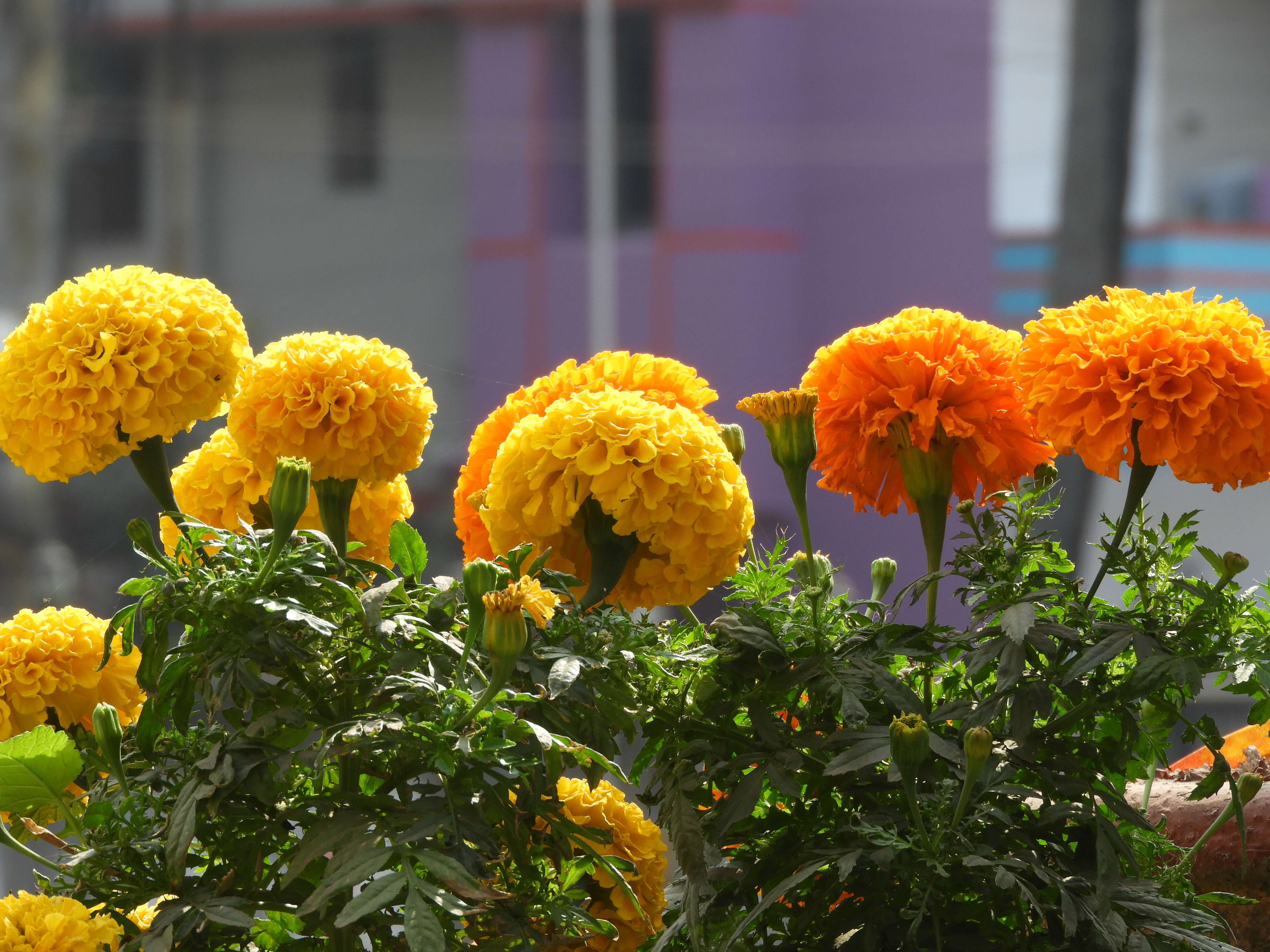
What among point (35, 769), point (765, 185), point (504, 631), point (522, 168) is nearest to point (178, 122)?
point (522, 168)

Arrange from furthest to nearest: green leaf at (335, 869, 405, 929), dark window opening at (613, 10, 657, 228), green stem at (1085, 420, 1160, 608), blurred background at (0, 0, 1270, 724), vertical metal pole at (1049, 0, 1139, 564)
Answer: dark window opening at (613, 10, 657, 228), blurred background at (0, 0, 1270, 724), vertical metal pole at (1049, 0, 1139, 564), green stem at (1085, 420, 1160, 608), green leaf at (335, 869, 405, 929)

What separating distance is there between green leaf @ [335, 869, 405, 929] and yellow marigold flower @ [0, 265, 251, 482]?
0.69 feet

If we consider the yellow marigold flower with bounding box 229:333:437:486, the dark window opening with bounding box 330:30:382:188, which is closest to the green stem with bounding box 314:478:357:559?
the yellow marigold flower with bounding box 229:333:437:486

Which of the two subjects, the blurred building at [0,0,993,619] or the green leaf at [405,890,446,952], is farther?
the blurred building at [0,0,993,619]

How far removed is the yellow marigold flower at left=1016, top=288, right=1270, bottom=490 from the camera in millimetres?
425

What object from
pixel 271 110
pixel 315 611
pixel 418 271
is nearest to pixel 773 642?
pixel 315 611

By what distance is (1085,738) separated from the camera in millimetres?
435

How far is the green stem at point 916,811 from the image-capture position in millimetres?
371

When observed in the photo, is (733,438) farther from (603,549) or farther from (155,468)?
(155,468)

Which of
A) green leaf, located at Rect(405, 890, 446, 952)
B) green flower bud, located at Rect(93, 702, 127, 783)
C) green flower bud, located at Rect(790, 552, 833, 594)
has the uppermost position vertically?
green flower bud, located at Rect(790, 552, 833, 594)

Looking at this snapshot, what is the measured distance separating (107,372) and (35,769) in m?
0.15

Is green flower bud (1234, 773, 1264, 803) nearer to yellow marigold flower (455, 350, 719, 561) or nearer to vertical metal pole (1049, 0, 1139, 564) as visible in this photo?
yellow marigold flower (455, 350, 719, 561)

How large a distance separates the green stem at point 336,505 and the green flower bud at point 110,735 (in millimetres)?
105

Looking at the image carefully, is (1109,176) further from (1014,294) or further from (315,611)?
(315,611)
